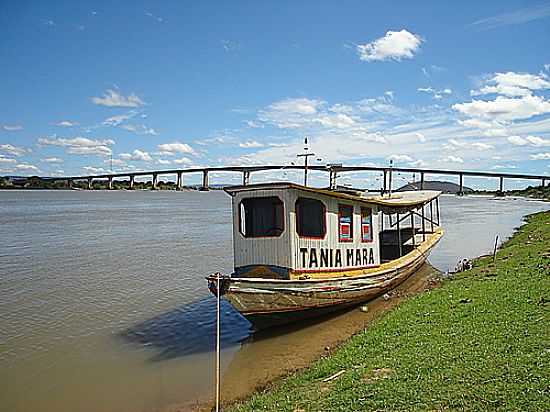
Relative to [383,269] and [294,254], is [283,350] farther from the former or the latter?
[383,269]

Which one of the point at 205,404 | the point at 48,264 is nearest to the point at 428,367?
the point at 205,404

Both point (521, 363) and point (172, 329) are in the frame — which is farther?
point (172, 329)

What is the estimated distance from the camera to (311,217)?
13.8m

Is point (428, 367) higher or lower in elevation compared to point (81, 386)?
higher

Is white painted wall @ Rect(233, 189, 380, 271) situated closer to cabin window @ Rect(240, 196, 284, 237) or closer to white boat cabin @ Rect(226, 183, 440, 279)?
white boat cabin @ Rect(226, 183, 440, 279)

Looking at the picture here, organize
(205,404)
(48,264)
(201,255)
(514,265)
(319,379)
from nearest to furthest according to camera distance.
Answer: (319,379) < (205,404) < (514,265) < (48,264) < (201,255)

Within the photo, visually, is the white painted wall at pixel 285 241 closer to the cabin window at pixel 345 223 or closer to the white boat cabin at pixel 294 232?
the white boat cabin at pixel 294 232

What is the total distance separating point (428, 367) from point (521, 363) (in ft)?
4.12

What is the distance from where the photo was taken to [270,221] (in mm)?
13547

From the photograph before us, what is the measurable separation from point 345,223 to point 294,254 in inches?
101

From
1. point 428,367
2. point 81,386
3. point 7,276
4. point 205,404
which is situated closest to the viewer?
point 428,367

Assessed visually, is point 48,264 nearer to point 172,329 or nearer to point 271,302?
point 172,329

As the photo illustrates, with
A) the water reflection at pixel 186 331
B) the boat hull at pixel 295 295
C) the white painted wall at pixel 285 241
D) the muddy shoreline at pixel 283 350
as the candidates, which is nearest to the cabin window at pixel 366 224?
the boat hull at pixel 295 295

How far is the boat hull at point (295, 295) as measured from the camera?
39.6 feet
